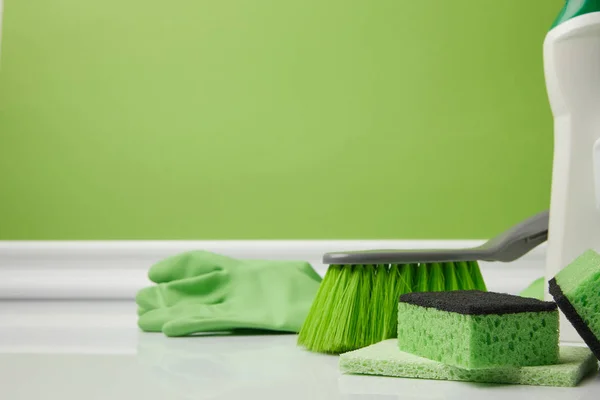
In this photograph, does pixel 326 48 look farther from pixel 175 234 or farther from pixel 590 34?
pixel 590 34

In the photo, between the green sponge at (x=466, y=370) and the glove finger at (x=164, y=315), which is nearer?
the green sponge at (x=466, y=370)

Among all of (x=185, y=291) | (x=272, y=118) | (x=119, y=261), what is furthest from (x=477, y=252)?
(x=119, y=261)

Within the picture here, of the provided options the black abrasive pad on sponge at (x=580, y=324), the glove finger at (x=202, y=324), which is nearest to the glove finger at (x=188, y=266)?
the glove finger at (x=202, y=324)

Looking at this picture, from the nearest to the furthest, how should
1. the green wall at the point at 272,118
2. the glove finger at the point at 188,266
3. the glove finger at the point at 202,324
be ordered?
1. the glove finger at the point at 202,324
2. the glove finger at the point at 188,266
3. the green wall at the point at 272,118

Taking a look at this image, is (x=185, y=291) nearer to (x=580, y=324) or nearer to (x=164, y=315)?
(x=164, y=315)

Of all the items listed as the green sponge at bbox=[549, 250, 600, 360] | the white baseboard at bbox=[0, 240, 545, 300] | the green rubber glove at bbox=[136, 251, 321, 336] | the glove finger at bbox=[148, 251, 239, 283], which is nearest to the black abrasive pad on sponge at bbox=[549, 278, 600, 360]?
the green sponge at bbox=[549, 250, 600, 360]

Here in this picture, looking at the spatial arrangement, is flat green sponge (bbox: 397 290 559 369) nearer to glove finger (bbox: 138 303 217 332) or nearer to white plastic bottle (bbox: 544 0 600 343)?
white plastic bottle (bbox: 544 0 600 343)

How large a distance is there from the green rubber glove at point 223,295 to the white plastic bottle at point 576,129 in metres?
0.32

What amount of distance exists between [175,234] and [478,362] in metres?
0.86

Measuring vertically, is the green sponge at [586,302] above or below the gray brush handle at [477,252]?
below

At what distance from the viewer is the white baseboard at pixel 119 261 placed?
4.37 ft

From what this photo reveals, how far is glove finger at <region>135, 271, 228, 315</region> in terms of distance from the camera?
978 millimetres

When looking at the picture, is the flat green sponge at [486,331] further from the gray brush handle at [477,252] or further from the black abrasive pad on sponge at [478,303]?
the gray brush handle at [477,252]

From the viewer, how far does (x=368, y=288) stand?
2.58 feet
